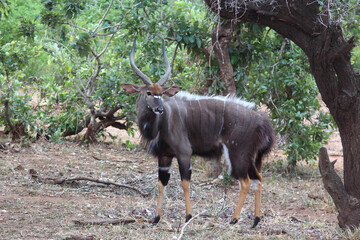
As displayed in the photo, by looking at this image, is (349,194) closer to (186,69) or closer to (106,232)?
(106,232)

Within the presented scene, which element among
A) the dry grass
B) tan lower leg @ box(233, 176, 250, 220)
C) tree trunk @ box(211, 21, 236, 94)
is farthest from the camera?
tree trunk @ box(211, 21, 236, 94)

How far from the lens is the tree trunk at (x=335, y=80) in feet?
14.9

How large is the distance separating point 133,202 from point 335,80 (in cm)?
283

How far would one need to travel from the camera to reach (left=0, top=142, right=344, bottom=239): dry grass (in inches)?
188

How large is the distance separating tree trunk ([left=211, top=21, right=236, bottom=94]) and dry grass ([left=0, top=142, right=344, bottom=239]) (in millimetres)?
1507

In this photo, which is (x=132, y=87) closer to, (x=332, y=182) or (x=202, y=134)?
(x=202, y=134)

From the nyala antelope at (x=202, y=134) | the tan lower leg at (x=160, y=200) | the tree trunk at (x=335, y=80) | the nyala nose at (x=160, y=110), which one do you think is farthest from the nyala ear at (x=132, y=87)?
the tree trunk at (x=335, y=80)

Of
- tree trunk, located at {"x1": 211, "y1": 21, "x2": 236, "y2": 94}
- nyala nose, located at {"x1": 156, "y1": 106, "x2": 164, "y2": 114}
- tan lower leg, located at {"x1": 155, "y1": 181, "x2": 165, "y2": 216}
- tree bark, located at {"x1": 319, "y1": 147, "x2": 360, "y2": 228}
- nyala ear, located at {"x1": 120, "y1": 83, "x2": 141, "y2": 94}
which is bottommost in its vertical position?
tan lower leg, located at {"x1": 155, "y1": 181, "x2": 165, "y2": 216}

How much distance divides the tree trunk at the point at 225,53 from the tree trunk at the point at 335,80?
86.6 inches

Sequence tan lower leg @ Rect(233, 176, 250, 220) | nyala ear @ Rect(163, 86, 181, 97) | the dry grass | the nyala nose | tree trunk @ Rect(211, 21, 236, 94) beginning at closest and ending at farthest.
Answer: the dry grass < the nyala nose < nyala ear @ Rect(163, 86, 181, 97) < tan lower leg @ Rect(233, 176, 250, 220) < tree trunk @ Rect(211, 21, 236, 94)

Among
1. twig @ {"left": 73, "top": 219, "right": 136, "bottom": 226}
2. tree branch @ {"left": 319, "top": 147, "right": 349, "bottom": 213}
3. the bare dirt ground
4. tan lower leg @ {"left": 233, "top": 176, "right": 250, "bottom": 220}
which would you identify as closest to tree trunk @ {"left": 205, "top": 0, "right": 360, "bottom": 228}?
tree branch @ {"left": 319, "top": 147, "right": 349, "bottom": 213}

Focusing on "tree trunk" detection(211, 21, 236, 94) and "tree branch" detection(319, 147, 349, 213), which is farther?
"tree trunk" detection(211, 21, 236, 94)

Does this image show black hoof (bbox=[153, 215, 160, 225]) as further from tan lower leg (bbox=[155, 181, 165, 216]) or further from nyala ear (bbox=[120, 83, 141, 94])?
nyala ear (bbox=[120, 83, 141, 94])

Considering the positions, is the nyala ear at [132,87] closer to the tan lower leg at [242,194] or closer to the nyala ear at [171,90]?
the nyala ear at [171,90]
